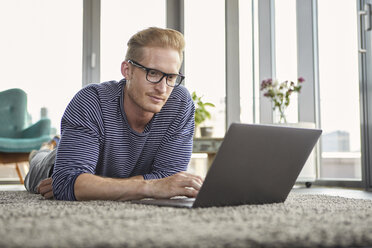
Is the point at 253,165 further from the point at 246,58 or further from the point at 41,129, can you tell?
the point at 246,58

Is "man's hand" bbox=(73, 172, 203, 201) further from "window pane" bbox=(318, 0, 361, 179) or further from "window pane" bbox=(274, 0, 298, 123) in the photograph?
"window pane" bbox=(274, 0, 298, 123)

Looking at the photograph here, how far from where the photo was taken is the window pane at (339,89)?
360cm

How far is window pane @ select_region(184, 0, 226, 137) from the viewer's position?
4848 mm

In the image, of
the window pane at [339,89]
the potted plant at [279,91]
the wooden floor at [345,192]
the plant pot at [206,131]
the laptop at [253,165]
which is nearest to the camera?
the laptop at [253,165]

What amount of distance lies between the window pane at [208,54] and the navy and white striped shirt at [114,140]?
3136 mm

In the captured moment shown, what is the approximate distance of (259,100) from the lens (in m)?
4.42

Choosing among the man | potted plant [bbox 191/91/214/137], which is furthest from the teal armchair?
the man

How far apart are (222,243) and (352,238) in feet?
0.75

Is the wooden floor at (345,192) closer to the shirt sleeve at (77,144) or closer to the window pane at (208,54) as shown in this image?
the shirt sleeve at (77,144)

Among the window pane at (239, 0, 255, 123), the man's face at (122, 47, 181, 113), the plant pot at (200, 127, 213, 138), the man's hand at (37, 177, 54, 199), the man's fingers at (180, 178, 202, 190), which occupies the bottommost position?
the man's hand at (37, 177, 54, 199)

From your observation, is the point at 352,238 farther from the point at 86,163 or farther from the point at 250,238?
the point at 86,163

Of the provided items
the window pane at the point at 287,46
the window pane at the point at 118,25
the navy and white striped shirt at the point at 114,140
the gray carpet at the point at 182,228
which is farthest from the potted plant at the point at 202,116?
the gray carpet at the point at 182,228

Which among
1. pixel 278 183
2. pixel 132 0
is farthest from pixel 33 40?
pixel 278 183

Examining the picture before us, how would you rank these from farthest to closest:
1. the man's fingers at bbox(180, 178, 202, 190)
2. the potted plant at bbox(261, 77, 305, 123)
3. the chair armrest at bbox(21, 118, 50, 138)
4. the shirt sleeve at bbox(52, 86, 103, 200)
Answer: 1. the chair armrest at bbox(21, 118, 50, 138)
2. the potted plant at bbox(261, 77, 305, 123)
3. the shirt sleeve at bbox(52, 86, 103, 200)
4. the man's fingers at bbox(180, 178, 202, 190)
